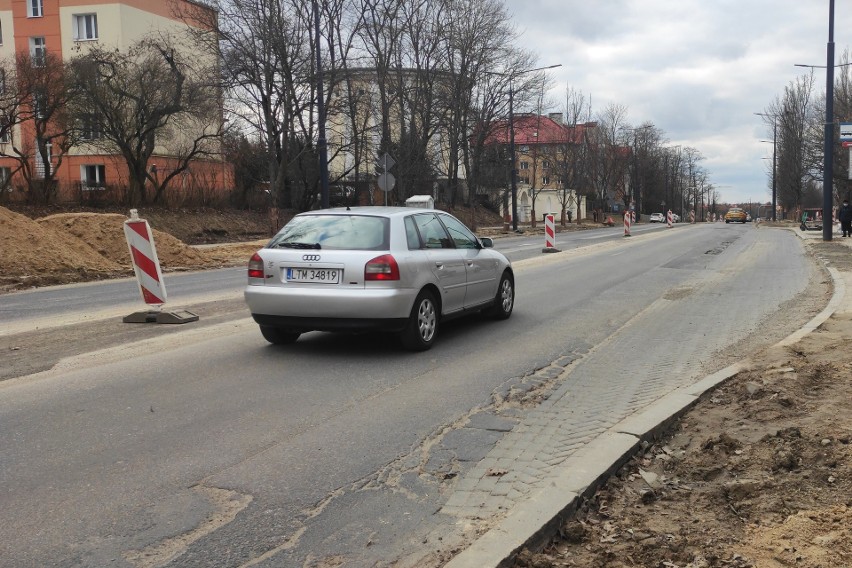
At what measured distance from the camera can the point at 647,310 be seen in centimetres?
1087

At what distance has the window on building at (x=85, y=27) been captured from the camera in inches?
1846

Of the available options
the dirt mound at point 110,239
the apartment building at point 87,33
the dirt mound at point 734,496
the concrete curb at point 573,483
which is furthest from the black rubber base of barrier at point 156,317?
the apartment building at point 87,33

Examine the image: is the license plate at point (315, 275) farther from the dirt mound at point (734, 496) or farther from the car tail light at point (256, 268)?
the dirt mound at point (734, 496)

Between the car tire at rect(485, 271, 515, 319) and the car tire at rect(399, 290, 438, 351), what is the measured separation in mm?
1923

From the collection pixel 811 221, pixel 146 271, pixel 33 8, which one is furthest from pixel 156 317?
pixel 33 8

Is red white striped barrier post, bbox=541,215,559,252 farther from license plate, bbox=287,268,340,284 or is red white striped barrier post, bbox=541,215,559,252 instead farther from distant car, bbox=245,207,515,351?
license plate, bbox=287,268,340,284

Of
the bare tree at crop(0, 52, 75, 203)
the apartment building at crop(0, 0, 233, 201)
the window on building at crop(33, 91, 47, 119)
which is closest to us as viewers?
the bare tree at crop(0, 52, 75, 203)

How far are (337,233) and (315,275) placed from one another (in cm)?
57

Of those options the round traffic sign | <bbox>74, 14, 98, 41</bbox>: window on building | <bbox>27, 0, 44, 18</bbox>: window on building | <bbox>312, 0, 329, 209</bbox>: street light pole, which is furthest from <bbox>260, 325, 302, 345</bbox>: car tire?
<bbox>27, 0, 44, 18</bbox>: window on building

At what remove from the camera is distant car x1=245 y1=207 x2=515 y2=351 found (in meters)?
7.21

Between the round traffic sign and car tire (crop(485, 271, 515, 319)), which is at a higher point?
the round traffic sign

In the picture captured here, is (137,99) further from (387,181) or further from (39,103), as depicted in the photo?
(387,181)

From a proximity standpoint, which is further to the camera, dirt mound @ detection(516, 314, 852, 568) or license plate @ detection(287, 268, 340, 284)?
license plate @ detection(287, 268, 340, 284)

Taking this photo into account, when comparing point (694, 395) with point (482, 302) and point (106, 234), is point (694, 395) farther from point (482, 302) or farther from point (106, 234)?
point (106, 234)
